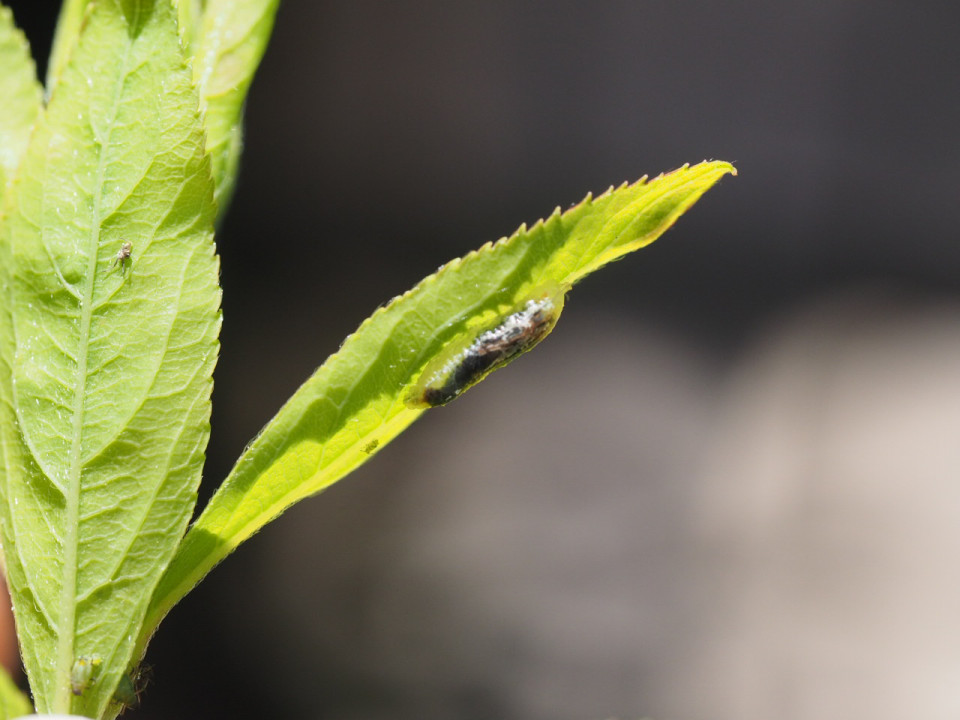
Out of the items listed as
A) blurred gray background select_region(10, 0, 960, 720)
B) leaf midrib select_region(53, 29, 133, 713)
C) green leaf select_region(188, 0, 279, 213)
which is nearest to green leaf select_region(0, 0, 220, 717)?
leaf midrib select_region(53, 29, 133, 713)

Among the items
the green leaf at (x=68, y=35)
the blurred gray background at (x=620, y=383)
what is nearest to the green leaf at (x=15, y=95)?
the green leaf at (x=68, y=35)

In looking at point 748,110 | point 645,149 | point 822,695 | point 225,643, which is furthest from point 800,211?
point 225,643

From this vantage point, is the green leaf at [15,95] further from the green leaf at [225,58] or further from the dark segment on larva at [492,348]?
the dark segment on larva at [492,348]

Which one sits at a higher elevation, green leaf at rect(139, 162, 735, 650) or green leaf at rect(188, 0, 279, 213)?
green leaf at rect(188, 0, 279, 213)

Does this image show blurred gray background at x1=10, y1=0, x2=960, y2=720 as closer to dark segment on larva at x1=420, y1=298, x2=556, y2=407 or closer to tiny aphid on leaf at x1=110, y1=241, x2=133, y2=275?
dark segment on larva at x1=420, y1=298, x2=556, y2=407

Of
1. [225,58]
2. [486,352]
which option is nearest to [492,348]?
[486,352]

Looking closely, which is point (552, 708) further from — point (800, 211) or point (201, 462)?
point (201, 462)

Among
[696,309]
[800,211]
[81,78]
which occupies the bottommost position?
[81,78]

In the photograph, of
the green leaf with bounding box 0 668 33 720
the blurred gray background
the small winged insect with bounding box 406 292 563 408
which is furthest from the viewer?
the blurred gray background
